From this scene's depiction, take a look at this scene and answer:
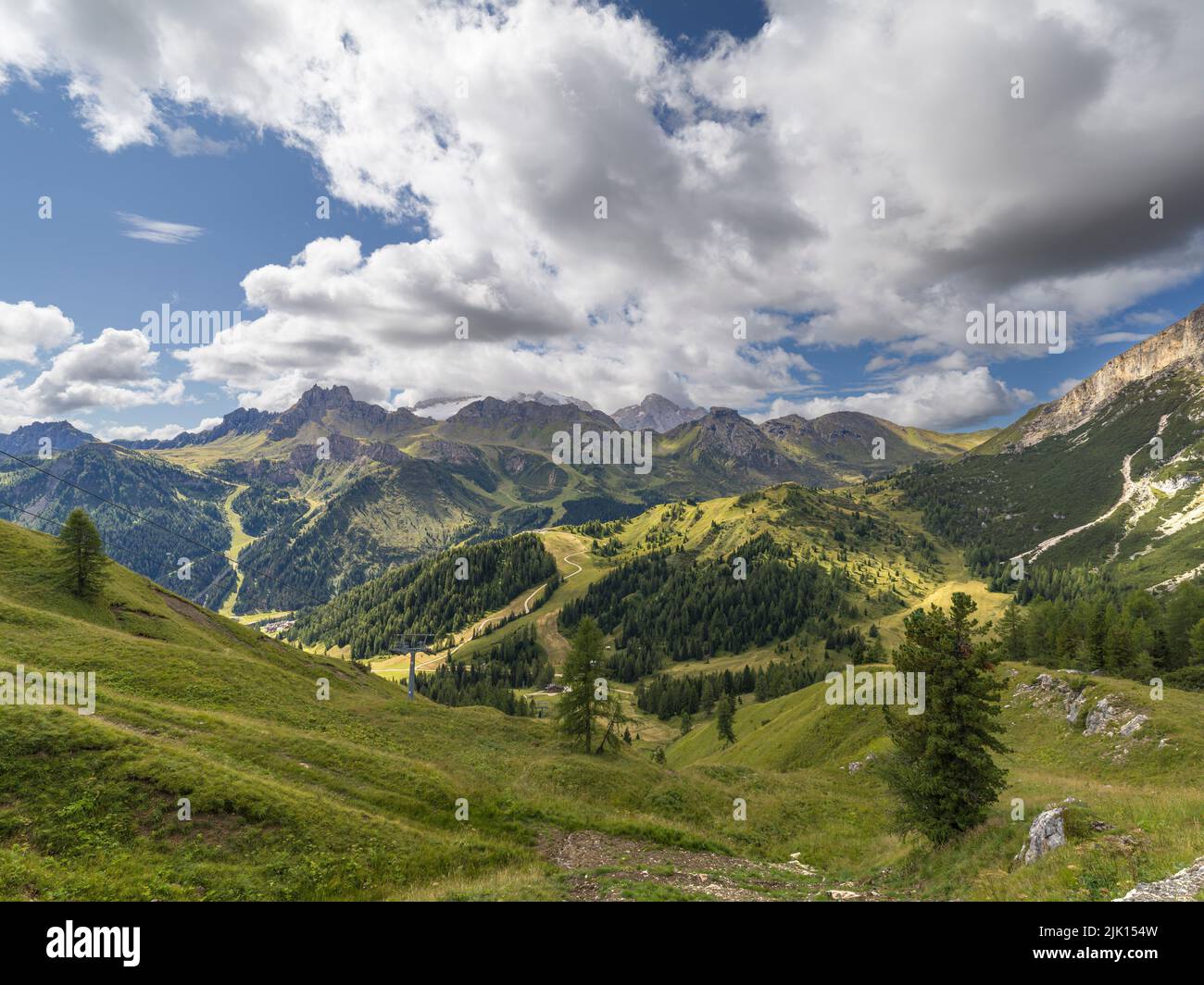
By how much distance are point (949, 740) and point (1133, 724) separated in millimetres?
31942

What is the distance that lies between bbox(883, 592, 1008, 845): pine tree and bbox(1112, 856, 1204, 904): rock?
11193 millimetres

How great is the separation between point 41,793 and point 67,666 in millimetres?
21111

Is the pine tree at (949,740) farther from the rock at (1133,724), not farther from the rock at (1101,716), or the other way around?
the rock at (1101,716)

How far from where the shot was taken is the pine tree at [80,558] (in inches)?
2131

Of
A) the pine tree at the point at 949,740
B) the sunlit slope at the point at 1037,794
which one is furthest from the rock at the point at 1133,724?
the pine tree at the point at 949,740

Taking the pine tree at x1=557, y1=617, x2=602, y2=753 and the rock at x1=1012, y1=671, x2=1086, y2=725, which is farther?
the rock at x1=1012, y1=671, x2=1086, y2=725

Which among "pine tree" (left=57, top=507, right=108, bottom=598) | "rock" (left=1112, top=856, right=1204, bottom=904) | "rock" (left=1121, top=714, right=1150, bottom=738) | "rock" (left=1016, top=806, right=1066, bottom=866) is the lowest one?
"rock" (left=1121, top=714, right=1150, bottom=738)

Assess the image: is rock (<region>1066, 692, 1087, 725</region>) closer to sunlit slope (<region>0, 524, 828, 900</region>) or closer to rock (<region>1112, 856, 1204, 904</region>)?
sunlit slope (<region>0, 524, 828, 900</region>)

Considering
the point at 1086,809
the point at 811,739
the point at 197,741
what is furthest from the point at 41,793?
the point at 811,739

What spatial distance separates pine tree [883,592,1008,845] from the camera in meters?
23.6

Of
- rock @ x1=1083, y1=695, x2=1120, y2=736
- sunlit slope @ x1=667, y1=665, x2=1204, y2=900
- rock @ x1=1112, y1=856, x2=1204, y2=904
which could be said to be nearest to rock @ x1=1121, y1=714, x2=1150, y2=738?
sunlit slope @ x1=667, y1=665, x2=1204, y2=900
